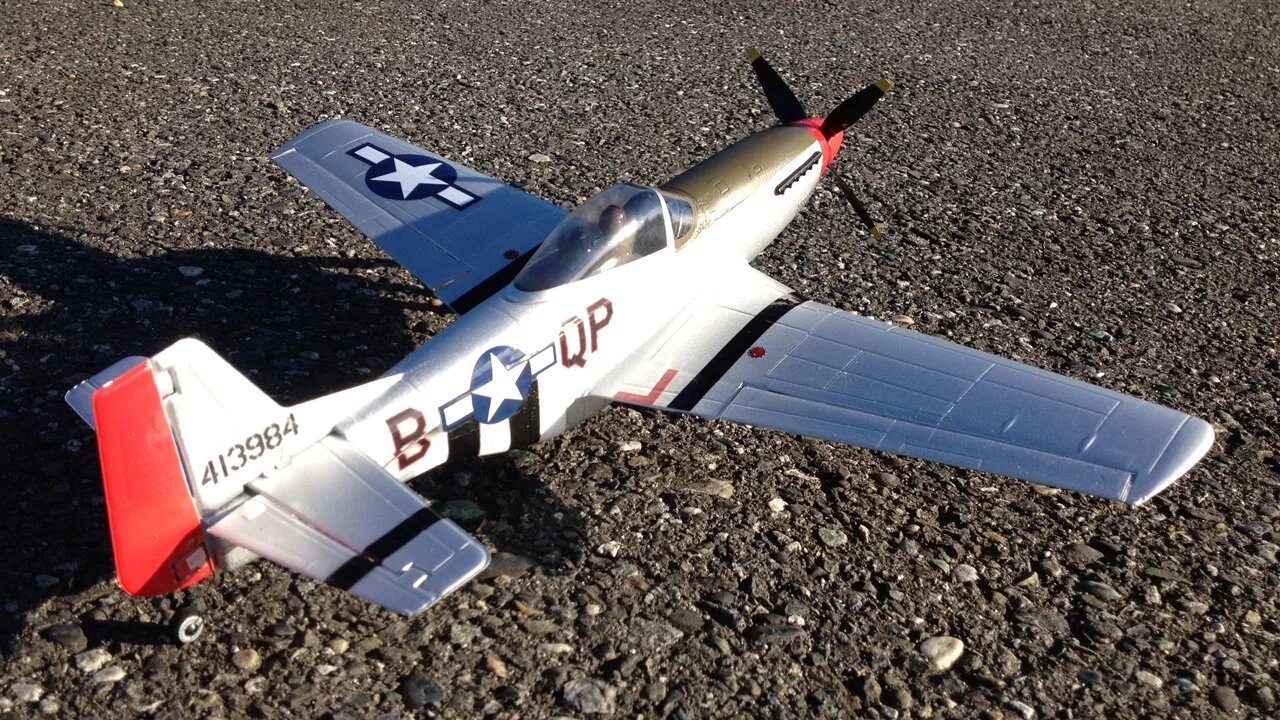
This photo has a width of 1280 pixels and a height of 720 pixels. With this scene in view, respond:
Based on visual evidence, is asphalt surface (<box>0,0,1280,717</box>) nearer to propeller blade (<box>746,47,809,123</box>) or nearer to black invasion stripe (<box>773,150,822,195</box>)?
black invasion stripe (<box>773,150,822,195</box>)

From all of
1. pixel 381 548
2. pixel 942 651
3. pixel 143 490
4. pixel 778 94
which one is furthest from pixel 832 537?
pixel 778 94

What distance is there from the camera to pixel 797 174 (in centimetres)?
Answer: 977

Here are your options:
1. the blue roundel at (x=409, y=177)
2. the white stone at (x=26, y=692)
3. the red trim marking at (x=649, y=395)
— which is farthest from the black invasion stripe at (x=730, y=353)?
the white stone at (x=26, y=692)

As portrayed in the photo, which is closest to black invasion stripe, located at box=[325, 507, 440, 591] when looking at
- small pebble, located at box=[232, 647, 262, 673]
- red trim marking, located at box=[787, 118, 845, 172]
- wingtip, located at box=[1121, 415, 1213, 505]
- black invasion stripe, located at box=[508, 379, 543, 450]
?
small pebble, located at box=[232, 647, 262, 673]

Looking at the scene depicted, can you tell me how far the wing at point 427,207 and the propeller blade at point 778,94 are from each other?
2390 millimetres

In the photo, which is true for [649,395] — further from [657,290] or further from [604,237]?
[604,237]

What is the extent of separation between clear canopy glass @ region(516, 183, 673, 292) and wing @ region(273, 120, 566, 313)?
781 millimetres

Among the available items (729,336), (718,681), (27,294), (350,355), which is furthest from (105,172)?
(718,681)

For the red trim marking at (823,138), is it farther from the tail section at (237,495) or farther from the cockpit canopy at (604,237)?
the tail section at (237,495)

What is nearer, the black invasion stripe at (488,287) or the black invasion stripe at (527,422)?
the black invasion stripe at (527,422)

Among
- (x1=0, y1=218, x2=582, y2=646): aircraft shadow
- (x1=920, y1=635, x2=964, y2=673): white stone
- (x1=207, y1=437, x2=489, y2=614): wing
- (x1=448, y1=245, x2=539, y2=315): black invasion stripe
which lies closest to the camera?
(x1=207, y1=437, x2=489, y2=614): wing

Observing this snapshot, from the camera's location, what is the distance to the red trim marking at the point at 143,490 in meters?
5.42

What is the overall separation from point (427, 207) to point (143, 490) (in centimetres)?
432

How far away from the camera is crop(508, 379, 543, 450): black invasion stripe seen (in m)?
7.43
